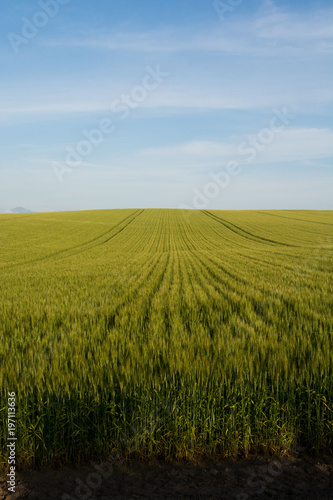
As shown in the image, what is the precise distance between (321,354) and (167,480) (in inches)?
109

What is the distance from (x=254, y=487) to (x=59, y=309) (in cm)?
648

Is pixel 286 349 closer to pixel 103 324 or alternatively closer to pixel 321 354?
pixel 321 354

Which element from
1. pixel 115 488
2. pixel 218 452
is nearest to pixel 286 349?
pixel 218 452

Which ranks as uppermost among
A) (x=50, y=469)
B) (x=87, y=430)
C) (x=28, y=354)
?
(x=28, y=354)

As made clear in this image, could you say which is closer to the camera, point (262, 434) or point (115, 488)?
point (115, 488)

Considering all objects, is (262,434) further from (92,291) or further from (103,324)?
(92,291)

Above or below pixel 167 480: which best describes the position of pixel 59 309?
above

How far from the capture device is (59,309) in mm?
8828

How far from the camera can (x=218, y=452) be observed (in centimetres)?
414

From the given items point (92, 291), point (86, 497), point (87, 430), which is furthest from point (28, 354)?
point (92, 291)

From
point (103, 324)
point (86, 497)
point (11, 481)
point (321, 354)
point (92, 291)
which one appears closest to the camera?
point (86, 497)

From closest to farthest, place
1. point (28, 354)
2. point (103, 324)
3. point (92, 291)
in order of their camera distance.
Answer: point (28, 354) < point (103, 324) < point (92, 291)

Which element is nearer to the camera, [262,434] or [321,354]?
[262,434]

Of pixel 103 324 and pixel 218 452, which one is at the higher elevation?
pixel 103 324
